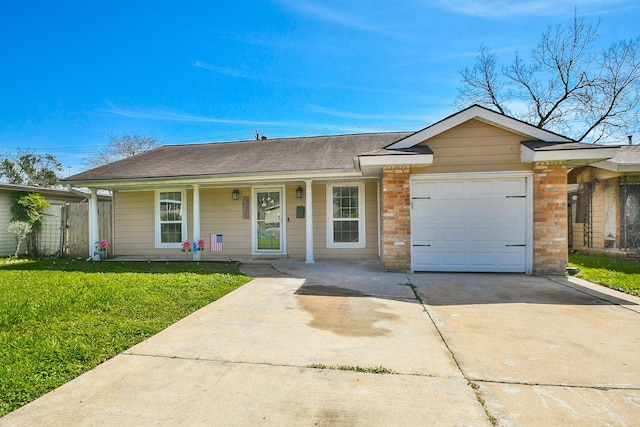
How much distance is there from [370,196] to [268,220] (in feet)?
10.5

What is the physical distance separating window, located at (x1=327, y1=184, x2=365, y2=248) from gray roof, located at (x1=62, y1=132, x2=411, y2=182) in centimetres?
101

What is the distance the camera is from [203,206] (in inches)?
415

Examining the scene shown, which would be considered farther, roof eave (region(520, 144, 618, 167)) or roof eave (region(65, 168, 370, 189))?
roof eave (region(65, 168, 370, 189))

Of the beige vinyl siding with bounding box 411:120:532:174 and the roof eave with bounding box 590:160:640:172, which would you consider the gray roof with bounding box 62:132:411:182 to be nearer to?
the beige vinyl siding with bounding box 411:120:532:174

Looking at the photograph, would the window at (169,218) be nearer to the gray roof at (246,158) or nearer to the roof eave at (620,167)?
the gray roof at (246,158)

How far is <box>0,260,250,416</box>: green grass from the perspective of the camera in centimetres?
272

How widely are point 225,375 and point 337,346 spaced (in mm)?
1114

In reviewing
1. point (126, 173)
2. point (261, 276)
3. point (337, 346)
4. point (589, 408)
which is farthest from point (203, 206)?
point (589, 408)

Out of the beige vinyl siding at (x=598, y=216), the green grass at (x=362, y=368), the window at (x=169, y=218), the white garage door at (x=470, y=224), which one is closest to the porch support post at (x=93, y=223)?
the window at (x=169, y=218)

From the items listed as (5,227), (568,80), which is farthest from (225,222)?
(568,80)

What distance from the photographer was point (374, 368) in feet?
9.12

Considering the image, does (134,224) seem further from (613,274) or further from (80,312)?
(613,274)

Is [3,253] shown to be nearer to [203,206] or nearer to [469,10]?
[203,206]

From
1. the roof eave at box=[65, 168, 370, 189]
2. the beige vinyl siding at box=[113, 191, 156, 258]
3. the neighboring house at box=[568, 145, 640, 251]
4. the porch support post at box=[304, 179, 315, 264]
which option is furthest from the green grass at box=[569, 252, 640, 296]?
the beige vinyl siding at box=[113, 191, 156, 258]
